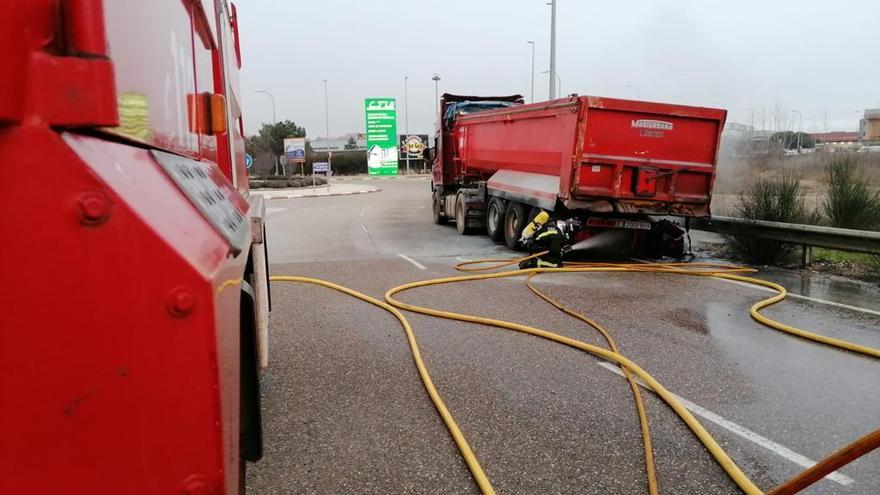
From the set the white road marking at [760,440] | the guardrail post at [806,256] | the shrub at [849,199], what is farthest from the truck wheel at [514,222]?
the white road marking at [760,440]

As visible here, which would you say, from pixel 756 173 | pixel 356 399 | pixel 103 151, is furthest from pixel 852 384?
pixel 756 173

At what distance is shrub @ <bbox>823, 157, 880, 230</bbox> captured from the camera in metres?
9.84

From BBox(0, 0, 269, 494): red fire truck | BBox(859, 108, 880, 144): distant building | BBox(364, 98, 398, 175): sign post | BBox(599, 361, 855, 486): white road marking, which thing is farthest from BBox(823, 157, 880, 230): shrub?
BBox(859, 108, 880, 144): distant building

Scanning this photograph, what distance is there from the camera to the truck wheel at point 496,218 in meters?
13.2

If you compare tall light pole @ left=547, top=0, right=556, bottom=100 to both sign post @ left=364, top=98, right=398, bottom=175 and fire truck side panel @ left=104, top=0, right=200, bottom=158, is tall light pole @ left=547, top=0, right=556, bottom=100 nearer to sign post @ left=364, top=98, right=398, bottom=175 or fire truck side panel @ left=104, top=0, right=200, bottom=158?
fire truck side panel @ left=104, top=0, right=200, bottom=158

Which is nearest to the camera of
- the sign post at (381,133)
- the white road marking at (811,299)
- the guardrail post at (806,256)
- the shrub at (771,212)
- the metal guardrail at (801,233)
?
the white road marking at (811,299)

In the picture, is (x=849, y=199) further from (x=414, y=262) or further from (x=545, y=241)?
(x=414, y=262)

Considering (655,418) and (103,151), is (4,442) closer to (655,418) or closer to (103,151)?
(103,151)

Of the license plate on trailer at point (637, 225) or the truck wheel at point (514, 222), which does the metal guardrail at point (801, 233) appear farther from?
the truck wheel at point (514, 222)

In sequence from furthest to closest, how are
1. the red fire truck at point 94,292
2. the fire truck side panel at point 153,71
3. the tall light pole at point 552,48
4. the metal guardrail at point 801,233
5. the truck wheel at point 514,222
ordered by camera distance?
the tall light pole at point 552,48 → the truck wheel at point 514,222 → the metal guardrail at point 801,233 → the fire truck side panel at point 153,71 → the red fire truck at point 94,292

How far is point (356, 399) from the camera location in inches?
174

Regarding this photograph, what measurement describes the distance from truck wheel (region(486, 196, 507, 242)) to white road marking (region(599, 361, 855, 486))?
8.74 m

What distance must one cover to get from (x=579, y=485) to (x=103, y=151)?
9.29 ft

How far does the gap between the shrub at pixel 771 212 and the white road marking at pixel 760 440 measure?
22.0ft
